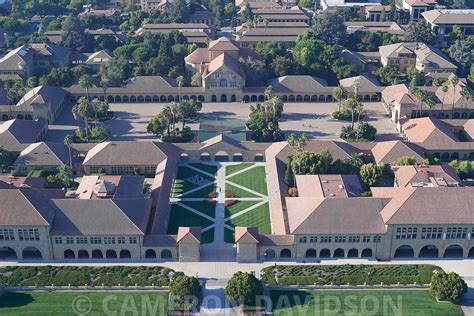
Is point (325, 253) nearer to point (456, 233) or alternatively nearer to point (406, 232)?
point (406, 232)

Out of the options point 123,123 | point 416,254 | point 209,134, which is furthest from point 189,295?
point 123,123

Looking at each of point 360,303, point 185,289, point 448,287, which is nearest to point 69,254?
point 185,289

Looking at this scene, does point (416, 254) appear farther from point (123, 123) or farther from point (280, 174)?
point (123, 123)

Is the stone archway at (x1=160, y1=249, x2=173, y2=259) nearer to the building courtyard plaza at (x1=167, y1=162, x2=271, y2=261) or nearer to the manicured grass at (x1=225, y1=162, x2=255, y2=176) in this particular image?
the building courtyard plaza at (x1=167, y1=162, x2=271, y2=261)

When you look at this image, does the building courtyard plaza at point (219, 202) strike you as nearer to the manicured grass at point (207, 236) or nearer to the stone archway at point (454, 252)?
the manicured grass at point (207, 236)

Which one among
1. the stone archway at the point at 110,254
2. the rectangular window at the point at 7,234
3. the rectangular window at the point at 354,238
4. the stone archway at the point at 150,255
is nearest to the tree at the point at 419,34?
the rectangular window at the point at 354,238

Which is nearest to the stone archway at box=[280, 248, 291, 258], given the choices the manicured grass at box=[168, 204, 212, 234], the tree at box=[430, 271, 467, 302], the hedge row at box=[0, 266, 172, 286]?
the manicured grass at box=[168, 204, 212, 234]
